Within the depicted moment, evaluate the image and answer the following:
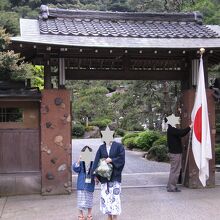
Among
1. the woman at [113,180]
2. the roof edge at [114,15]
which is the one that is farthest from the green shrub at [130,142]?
the woman at [113,180]

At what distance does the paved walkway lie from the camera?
7.56 meters

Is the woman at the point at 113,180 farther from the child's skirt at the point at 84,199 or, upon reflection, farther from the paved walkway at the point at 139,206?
the paved walkway at the point at 139,206

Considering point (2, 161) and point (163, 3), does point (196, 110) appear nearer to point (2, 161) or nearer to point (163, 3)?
point (2, 161)

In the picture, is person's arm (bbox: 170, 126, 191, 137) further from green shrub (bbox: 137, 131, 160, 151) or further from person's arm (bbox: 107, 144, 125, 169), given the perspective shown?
green shrub (bbox: 137, 131, 160, 151)

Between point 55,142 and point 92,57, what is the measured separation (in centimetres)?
244

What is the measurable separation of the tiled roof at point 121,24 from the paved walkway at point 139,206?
13.6 feet

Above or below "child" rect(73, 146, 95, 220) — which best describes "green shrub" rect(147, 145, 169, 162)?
below

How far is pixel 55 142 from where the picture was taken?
32.3ft

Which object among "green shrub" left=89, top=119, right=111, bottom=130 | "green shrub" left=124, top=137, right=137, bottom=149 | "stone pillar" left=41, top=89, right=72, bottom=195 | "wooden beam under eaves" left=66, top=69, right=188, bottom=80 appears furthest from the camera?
"green shrub" left=89, top=119, right=111, bottom=130

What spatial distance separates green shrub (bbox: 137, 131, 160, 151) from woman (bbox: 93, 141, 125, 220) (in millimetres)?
14023

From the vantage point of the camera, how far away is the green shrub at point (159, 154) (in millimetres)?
17105

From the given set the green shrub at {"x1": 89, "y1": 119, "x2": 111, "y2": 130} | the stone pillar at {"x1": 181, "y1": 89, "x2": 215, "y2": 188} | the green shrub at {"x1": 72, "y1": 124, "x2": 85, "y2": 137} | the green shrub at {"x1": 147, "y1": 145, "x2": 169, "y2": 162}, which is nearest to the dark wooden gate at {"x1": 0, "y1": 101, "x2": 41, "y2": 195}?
the stone pillar at {"x1": 181, "y1": 89, "x2": 215, "y2": 188}

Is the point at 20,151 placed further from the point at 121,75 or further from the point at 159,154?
the point at 159,154

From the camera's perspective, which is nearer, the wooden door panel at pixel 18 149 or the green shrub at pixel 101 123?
the wooden door panel at pixel 18 149
